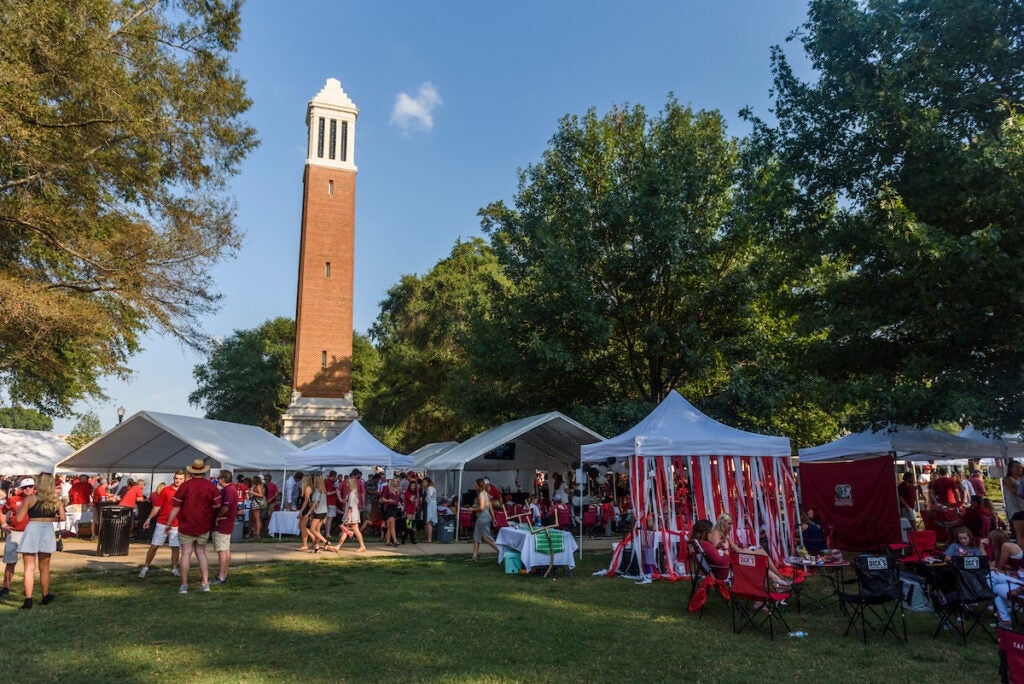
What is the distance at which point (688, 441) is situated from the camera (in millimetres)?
10602

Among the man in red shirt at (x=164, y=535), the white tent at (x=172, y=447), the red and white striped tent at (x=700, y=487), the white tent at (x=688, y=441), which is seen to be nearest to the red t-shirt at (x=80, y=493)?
the white tent at (x=172, y=447)

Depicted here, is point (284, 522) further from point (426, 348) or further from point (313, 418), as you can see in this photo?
point (426, 348)

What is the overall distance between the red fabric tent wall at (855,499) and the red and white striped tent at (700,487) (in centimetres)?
310

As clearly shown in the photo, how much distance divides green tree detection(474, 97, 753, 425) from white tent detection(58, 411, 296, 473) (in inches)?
287

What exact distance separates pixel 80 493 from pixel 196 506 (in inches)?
413

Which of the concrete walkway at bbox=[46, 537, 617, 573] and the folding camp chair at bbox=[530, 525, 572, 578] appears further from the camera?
the concrete walkway at bbox=[46, 537, 617, 573]

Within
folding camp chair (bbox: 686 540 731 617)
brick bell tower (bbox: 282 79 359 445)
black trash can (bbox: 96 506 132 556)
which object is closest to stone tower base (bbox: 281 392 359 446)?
brick bell tower (bbox: 282 79 359 445)

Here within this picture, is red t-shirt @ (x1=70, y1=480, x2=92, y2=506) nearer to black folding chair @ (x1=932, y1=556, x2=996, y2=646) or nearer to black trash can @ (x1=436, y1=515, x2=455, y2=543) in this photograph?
black trash can @ (x1=436, y1=515, x2=455, y2=543)

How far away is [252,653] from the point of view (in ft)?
18.9

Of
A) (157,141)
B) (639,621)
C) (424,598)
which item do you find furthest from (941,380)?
(157,141)

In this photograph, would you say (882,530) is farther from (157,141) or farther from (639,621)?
(157,141)

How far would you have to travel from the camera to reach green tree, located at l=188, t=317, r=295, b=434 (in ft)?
148

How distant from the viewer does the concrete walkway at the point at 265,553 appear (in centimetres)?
1140

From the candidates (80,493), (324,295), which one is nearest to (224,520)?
(80,493)
